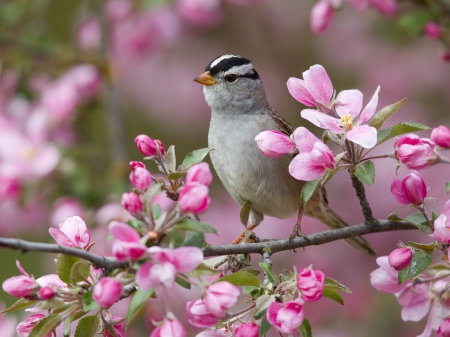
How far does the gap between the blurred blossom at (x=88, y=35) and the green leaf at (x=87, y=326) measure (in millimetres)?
2885

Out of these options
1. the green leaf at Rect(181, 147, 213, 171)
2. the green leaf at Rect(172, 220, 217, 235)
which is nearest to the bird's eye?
the green leaf at Rect(181, 147, 213, 171)

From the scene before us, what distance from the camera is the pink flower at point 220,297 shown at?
1351 mm

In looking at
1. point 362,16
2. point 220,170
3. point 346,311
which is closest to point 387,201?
point 346,311

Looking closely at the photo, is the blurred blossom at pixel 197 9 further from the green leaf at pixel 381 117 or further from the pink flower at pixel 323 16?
the green leaf at pixel 381 117

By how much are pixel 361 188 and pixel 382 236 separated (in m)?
2.14

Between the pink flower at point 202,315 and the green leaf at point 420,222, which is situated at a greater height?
the green leaf at point 420,222

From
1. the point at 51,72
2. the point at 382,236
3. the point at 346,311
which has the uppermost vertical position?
the point at 51,72

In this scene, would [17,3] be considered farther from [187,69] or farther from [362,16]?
[362,16]

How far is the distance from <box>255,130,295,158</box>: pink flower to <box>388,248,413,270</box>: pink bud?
372 millimetres

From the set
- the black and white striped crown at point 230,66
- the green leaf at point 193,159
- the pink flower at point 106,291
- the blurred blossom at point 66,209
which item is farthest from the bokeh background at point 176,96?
the pink flower at point 106,291

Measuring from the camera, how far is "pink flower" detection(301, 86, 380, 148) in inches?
60.1

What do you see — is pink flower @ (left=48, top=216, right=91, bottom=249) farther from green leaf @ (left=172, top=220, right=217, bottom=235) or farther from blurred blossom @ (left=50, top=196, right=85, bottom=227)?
blurred blossom @ (left=50, top=196, right=85, bottom=227)

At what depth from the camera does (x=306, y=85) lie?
66.2 inches

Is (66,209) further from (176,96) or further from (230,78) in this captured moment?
(176,96)
